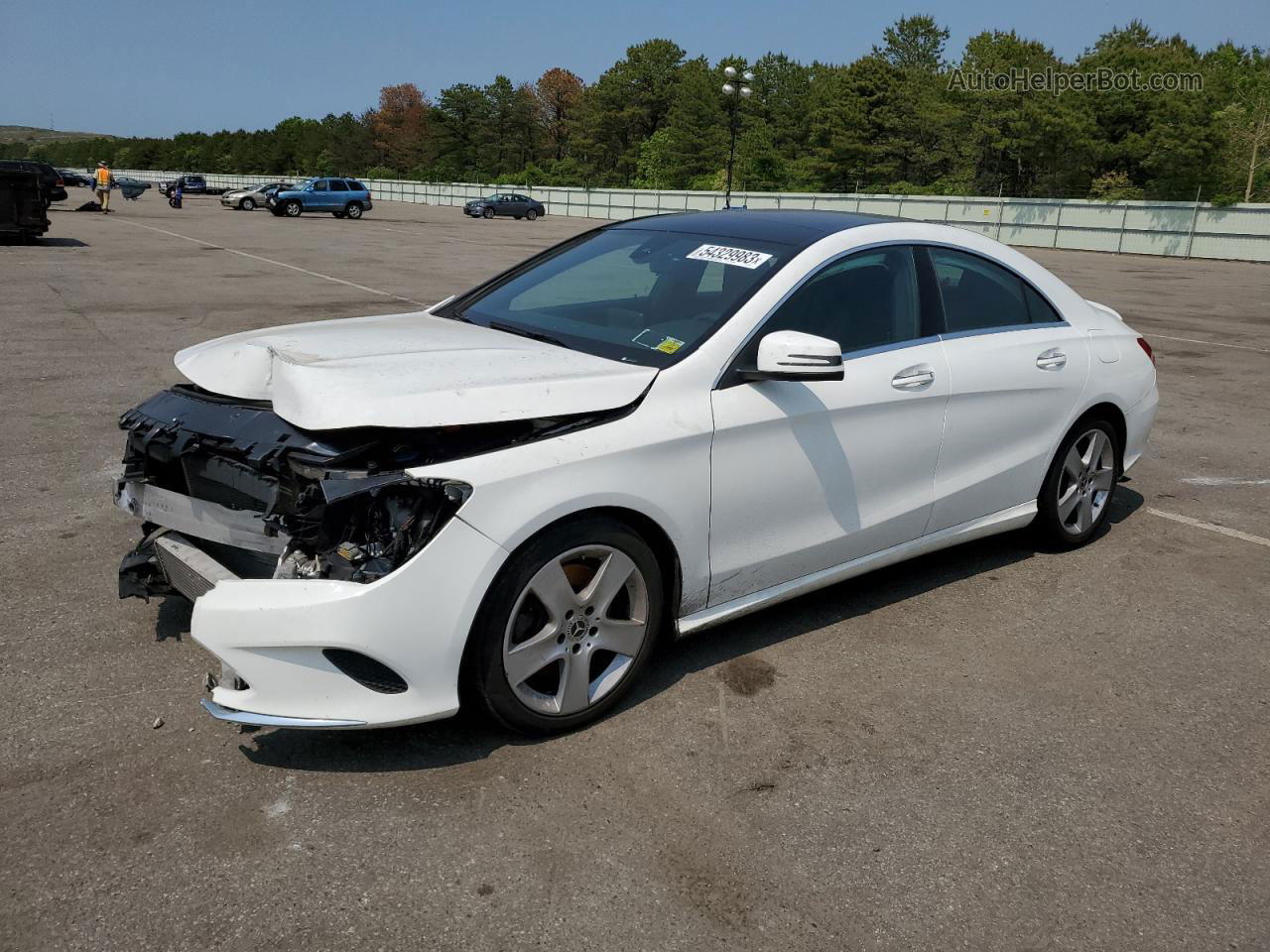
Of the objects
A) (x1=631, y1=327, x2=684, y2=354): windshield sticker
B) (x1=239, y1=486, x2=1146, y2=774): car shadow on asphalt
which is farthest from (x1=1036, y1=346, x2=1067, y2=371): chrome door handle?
(x1=631, y1=327, x2=684, y2=354): windshield sticker

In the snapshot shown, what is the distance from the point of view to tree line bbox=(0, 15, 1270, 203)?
1944 inches

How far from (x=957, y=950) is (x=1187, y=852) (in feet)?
2.83

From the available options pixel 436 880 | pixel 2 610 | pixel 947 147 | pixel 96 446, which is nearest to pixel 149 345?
pixel 96 446

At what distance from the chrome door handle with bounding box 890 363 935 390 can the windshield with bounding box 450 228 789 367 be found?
2.20 ft

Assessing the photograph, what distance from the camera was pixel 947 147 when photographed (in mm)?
64062

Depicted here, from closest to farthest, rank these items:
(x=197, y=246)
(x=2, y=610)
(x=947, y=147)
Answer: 1. (x=2, y=610)
2. (x=197, y=246)
3. (x=947, y=147)

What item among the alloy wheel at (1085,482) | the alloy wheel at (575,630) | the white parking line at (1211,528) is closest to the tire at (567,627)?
the alloy wheel at (575,630)

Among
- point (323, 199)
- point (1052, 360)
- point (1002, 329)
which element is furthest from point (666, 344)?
point (323, 199)

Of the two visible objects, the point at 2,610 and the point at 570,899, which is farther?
the point at 2,610

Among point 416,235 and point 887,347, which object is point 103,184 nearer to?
point 416,235

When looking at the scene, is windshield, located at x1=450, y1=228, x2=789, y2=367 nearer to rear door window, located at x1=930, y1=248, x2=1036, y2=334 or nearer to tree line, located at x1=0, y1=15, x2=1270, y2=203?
rear door window, located at x1=930, y1=248, x2=1036, y2=334

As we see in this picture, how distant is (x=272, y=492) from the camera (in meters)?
3.12

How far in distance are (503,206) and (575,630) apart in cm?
5528

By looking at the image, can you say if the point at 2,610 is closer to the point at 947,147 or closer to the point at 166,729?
the point at 166,729
